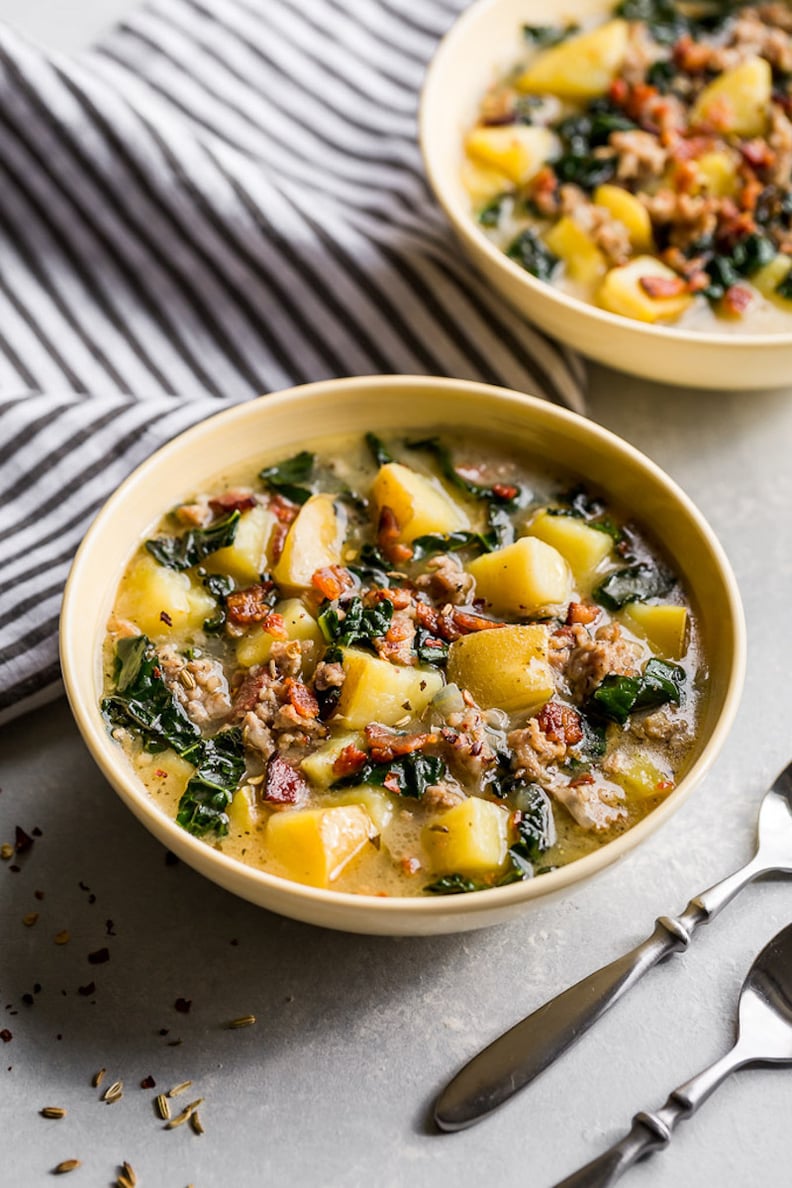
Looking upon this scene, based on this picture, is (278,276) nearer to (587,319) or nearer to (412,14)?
(587,319)

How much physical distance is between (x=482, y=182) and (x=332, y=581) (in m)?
2.12

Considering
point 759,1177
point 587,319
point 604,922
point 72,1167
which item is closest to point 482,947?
point 604,922

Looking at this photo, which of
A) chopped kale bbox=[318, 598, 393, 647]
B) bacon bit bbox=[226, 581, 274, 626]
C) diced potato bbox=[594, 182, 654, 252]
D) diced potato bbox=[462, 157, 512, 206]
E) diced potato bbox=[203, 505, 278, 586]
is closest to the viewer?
chopped kale bbox=[318, 598, 393, 647]

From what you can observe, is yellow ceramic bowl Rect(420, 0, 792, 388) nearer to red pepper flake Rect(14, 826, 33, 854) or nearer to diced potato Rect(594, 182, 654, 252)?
diced potato Rect(594, 182, 654, 252)

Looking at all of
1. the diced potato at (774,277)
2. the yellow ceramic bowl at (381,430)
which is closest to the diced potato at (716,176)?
the diced potato at (774,277)

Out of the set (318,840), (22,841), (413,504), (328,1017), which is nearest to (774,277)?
(413,504)

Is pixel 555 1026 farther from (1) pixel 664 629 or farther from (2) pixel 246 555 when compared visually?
(2) pixel 246 555

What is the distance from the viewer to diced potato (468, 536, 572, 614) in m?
3.73

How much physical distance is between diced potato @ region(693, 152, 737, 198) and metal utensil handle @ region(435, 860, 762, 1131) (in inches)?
111

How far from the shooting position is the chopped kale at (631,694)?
11.6 ft

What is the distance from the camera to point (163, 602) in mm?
3785

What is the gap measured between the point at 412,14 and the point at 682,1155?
4.76 meters

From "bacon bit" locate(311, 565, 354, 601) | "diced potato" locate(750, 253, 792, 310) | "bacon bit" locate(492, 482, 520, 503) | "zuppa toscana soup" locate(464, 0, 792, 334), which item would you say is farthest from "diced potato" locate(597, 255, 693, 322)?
"bacon bit" locate(311, 565, 354, 601)

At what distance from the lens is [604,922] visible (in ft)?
12.2
